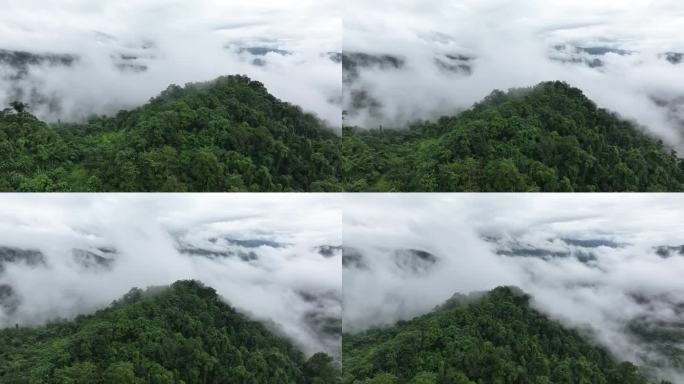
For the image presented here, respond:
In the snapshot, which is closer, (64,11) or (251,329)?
(64,11)

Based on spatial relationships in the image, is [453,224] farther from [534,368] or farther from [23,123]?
[23,123]

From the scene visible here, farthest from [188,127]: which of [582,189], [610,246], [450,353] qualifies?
[610,246]

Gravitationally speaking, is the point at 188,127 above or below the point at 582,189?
above

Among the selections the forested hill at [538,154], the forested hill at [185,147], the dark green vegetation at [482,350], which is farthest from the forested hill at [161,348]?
the forested hill at [538,154]

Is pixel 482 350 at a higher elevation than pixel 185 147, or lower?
lower

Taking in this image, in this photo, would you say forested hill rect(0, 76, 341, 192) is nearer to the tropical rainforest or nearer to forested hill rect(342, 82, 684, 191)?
the tropical rainforest

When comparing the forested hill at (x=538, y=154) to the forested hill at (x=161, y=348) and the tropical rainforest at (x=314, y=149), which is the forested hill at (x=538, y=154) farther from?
the forested hill at (x=161, y=348)

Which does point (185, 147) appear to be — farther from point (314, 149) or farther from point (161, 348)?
point (161, 348)

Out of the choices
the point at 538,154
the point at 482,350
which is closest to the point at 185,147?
the point at 538,154
